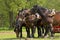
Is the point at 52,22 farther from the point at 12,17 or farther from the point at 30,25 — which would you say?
the point at 12,17

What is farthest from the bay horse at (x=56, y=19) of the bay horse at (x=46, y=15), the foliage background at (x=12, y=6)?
the foliage background at (x=12, y=6)

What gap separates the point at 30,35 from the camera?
20391 mm

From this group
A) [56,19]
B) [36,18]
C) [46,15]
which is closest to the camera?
[36,18]

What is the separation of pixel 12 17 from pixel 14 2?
538cm

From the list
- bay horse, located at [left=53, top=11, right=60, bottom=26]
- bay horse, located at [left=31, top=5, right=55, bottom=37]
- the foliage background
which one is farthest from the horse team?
the foliage background

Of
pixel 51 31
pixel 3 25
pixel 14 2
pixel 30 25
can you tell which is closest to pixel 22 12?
pixel 30 25

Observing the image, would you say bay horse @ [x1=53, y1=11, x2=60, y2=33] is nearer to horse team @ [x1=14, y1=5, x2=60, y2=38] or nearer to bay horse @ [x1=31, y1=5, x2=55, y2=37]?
horse team @ [x1=14, y1=5, x2=60, y2=38]

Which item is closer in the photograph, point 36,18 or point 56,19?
point 36,18

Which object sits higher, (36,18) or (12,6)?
(12,6)

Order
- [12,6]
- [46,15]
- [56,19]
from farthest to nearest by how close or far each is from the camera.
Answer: [12,6], [56,19], [46,15]

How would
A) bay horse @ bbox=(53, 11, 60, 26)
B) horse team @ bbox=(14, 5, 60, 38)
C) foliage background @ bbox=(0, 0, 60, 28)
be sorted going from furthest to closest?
foliage background @ bbox=(0, 0, 60, 28) < bay horse @ bbox=(53, 11, 60, 26) < horse team @ bbox=(14, 5, 60, 38)

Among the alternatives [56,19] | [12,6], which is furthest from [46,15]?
[12,6]

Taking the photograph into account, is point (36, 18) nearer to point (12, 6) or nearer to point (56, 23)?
point (56, 23)

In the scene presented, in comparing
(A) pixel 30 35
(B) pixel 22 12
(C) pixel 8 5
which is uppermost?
(C) pixel 8 5
